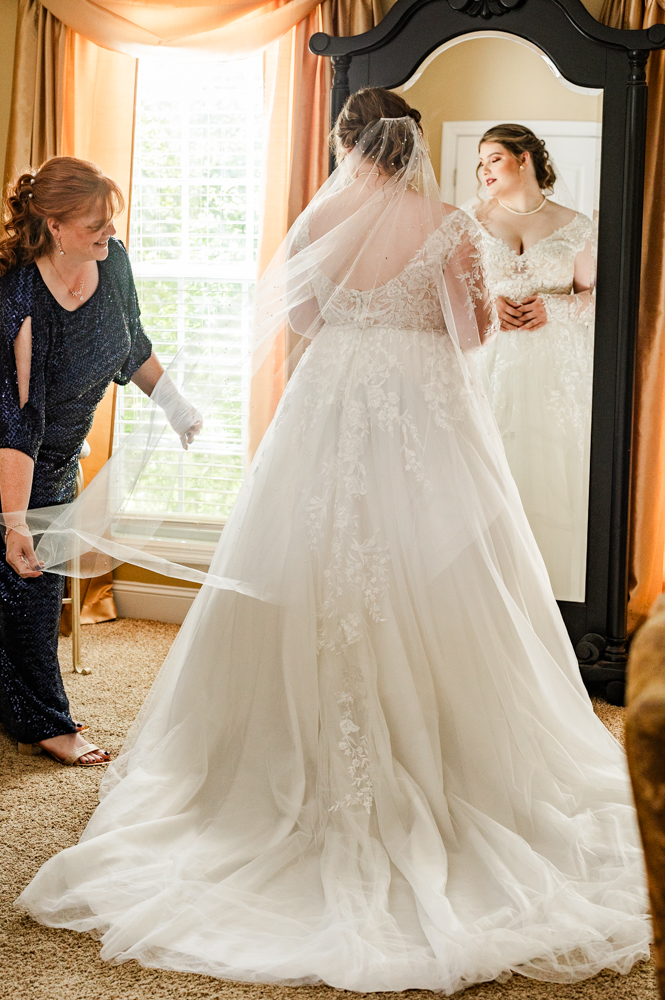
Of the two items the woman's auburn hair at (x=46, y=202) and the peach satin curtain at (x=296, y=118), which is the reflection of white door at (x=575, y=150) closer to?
the peach satin curtain at (x=296, y=118)

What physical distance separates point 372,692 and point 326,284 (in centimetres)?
92

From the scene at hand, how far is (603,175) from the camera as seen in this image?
8.98ft

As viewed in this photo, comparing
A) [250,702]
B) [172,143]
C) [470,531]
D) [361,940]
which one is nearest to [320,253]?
[470,531]

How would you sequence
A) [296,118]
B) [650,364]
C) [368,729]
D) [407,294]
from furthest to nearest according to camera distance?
[296,118]
[650,364]
[407,294]
[368,729]

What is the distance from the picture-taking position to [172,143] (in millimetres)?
3648

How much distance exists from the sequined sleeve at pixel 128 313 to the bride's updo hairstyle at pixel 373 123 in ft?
2.33

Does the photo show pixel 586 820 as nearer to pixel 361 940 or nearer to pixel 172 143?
pixel 361 940

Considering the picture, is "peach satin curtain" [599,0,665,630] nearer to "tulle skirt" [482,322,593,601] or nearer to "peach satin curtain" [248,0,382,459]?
"tulle skirt" [482,322,593,601]

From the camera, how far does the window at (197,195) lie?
355 centimetres

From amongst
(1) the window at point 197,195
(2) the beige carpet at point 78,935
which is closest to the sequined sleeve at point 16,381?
(2) the beige carpet at point 78,935

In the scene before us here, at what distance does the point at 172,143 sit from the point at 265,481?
2286 mm

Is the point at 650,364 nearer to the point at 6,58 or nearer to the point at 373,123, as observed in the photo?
the point at 373,123

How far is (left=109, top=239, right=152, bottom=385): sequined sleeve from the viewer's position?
2422mm

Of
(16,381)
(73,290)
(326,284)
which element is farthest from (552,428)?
(16,381)
